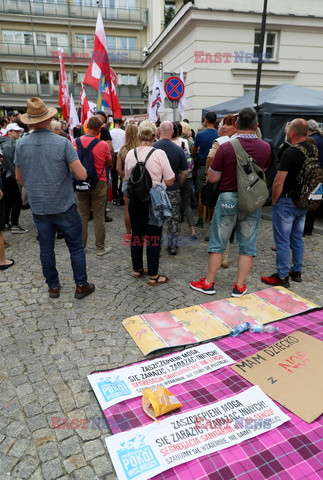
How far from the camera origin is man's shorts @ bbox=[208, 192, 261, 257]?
378 centimetres

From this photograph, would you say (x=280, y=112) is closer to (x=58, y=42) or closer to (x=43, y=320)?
(x=43, y=320)

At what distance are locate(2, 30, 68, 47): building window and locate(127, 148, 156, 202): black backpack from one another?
3296cm

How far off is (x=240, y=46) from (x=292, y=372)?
14.8 meters

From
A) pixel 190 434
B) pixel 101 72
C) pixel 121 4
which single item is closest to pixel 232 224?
pixel 190 434

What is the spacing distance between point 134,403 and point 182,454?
0.53 metres

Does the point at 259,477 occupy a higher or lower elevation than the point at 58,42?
lower

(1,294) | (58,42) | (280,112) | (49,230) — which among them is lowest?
(1,294)

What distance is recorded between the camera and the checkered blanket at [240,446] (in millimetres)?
1951

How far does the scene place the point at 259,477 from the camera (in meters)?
1.93

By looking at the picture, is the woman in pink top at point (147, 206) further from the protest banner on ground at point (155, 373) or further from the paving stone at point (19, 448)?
the paving stone at point (19, 448)

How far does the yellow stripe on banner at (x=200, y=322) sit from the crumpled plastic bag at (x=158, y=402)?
872 mm

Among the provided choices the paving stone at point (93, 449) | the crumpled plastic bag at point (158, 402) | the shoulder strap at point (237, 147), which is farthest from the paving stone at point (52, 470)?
the shoulder strap at point (237, 147)

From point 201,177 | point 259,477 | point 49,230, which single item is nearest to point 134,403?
point 259,477

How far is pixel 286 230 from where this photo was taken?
4258 mm
